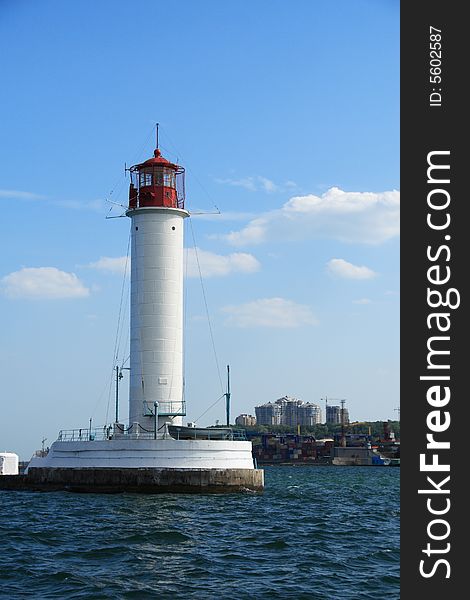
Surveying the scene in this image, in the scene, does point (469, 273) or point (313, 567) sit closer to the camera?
point (469, 273)

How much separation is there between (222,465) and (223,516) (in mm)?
8143

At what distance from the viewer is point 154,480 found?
1412 inches

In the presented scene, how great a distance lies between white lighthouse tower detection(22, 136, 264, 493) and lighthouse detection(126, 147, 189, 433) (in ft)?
0.15

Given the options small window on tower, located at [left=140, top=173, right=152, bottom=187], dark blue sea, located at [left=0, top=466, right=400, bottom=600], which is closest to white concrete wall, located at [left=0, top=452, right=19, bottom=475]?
dark blue sea, located at [left=0, top=466, right=400, bottom=600]

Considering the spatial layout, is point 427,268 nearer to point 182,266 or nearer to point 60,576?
point 60,576

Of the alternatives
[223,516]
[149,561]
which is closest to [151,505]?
[223,516]

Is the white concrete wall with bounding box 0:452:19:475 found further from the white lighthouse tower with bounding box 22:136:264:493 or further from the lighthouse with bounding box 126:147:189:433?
the lighthouse with bounding box 126:147:189:433

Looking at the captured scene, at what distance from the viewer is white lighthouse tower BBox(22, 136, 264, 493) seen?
36344mm

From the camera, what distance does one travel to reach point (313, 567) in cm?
1936

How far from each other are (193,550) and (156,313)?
66.3ft

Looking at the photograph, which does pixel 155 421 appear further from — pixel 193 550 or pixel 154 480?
pixel 193 550

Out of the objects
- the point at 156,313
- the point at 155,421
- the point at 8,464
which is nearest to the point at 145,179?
the point at 156,313

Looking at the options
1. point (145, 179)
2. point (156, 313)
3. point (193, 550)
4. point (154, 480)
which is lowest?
point (193, 550)

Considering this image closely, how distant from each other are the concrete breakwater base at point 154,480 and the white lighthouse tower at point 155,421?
0.13 ft
